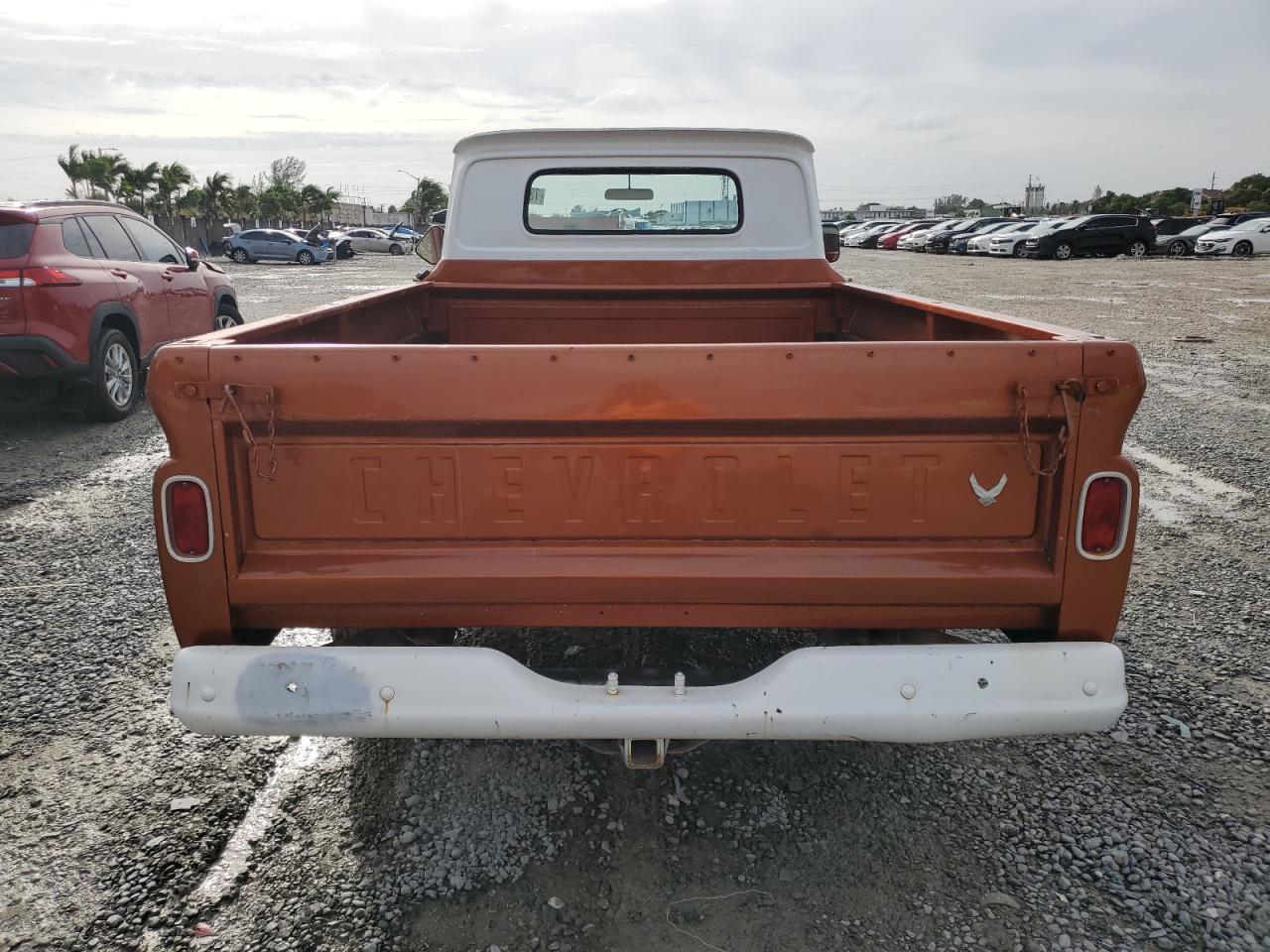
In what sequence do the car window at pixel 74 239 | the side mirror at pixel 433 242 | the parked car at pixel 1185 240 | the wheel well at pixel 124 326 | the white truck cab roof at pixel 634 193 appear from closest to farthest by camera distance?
the white truck cab roof at pixel 634 193
the side mirror at pixel 433 242
the car window at pixel 74 239
the wheel well at pixel 124 326
the parked car at pixel 1185 240

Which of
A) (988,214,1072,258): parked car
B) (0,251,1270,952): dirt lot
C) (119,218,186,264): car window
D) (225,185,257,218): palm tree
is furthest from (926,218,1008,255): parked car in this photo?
(225,185,257,218): palm tree

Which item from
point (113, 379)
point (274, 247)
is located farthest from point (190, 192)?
point (113, 379)

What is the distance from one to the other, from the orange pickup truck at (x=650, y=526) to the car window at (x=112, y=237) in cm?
643

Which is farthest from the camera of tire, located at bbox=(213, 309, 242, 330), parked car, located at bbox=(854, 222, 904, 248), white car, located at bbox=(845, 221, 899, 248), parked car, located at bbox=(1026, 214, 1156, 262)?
white car, located at bbox=(845, 221, 899, 248)

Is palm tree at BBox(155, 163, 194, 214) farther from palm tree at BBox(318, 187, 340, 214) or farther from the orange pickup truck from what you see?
the orange pickup truck

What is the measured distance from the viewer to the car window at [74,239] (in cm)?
708

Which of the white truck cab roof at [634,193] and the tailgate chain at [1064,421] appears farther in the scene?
the white truck cab roof at [634,193]

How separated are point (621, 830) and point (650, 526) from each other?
101 centimetres

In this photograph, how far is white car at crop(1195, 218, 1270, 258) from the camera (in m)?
30.2

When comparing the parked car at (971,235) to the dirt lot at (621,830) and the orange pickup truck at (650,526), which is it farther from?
the orange pickup truck at (650,526)

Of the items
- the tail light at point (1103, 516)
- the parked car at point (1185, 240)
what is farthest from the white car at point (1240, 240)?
the tail light at point (1103, 516)

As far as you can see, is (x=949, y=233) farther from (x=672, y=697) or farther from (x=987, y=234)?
(x=672, y=697)

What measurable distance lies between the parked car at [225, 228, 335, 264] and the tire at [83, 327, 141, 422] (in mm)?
28203

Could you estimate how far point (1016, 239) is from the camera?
1294 inches
